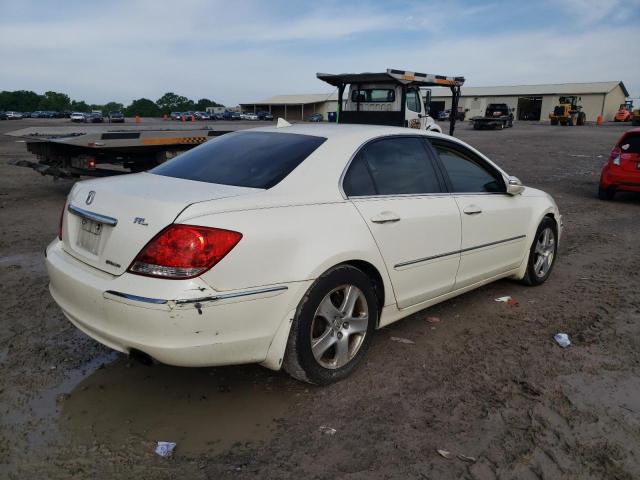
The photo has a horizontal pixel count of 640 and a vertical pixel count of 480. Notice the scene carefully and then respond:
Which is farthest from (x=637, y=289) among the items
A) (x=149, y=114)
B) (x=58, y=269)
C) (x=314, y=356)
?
(x=149, y=114)

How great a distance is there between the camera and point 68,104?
113062 mm

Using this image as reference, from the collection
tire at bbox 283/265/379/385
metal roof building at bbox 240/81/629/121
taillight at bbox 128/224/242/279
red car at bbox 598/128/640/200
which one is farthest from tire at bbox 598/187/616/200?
metal roof building at bbox 240/81/629/121

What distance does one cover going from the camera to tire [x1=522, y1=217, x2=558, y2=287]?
504cm

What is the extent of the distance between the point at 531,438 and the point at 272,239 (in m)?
1.73

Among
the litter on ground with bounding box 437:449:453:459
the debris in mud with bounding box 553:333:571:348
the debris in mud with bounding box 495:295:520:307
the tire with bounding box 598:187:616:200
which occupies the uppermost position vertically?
the tire with bounding box 598:187:616:200

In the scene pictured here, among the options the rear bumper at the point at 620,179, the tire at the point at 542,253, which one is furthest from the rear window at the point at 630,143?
the tire at the point at 542,253

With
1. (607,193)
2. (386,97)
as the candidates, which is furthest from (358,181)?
(386,97)

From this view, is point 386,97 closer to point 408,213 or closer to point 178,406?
point 408,213

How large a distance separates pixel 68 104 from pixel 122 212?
12614 cm

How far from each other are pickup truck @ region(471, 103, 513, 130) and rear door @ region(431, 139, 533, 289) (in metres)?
36.9

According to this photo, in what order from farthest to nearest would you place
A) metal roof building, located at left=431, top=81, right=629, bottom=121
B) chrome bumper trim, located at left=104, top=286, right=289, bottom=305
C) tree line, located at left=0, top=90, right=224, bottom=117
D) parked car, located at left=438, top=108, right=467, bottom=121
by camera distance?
tree line, located at left=0, top=90, right=224, bottom=117 < metal roof building, located at left=431, top=81, right=629, bottom=121 < parked car, located at left=438, top=108, right=467, bottom=121 < chrome bumper trim, located at left=104, top=286, right=289, bottom=305

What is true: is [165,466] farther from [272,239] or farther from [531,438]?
[531,438]

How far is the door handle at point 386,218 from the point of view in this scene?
3312 mm

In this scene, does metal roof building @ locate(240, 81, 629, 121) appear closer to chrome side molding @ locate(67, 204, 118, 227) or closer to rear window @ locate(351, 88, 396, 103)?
rear window @ locate(351, 88, 396, 103)
